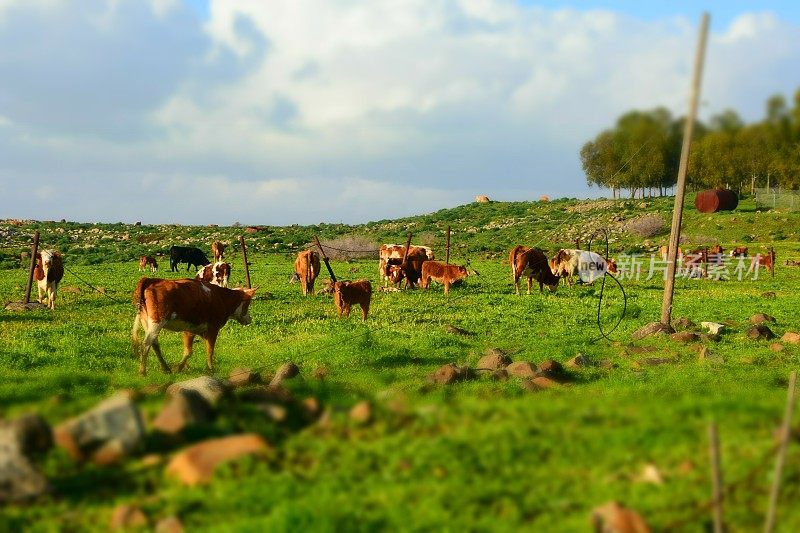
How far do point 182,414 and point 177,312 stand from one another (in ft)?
26.7

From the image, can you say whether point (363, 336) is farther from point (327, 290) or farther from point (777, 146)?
point (777, 146)

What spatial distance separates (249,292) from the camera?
58.6ft

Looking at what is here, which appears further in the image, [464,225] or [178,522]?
[464,225]

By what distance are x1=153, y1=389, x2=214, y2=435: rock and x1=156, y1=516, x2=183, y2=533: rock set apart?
144 centimetres

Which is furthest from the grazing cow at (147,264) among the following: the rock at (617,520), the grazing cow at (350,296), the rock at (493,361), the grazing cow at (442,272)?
the rock at (617,520)

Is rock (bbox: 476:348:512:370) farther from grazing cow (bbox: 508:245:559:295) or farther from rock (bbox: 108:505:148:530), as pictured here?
grazing cow (bbox: 508:245:559:295)

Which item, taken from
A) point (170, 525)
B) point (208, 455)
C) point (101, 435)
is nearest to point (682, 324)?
point (208, 455)

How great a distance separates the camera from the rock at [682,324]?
20.8 m

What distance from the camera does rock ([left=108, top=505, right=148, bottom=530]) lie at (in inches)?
246

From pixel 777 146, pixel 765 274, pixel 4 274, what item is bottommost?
pixel 4 274

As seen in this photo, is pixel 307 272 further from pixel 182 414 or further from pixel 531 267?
pixel 182 414

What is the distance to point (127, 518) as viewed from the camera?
6293 millimetres

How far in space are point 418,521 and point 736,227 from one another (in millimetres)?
64486

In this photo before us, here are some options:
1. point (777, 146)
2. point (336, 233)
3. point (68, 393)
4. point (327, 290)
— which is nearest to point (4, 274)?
point (327, 290)
